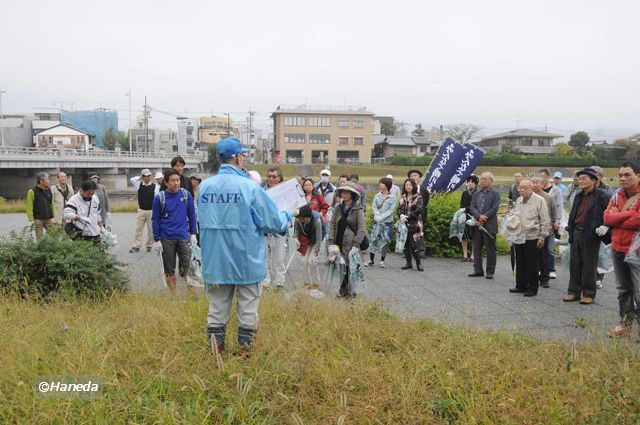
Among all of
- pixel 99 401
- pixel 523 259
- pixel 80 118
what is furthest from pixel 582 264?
pixel 80 118

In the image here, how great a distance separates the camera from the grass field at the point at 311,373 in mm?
3176

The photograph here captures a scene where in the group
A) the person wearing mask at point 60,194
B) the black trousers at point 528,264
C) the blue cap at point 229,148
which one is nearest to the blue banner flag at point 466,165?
the black trousers at point 528,264

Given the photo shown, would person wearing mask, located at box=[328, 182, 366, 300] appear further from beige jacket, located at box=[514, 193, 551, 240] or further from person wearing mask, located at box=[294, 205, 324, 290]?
beige jacket, located at box=[514, 193, 551, 240]

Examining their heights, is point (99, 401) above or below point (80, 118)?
below

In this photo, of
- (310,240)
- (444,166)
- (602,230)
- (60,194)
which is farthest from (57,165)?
(602,230)

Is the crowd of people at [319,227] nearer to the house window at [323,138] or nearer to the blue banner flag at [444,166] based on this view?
the blue banner flag at [444,166]

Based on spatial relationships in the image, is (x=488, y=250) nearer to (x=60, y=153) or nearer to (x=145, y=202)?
(x=145, y=202)

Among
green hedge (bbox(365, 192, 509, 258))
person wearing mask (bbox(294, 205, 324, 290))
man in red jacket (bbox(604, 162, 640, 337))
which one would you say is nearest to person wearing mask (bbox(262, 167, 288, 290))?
person wearing mask (bbox(294, 205, 324, 290))

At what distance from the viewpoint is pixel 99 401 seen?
3.20 meters

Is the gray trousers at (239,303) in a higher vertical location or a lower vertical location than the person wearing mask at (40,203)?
lower

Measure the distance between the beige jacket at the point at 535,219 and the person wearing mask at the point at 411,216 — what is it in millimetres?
2115

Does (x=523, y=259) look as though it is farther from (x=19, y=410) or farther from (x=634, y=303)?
(x=19, y=410)

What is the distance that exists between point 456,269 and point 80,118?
90894 millimetres

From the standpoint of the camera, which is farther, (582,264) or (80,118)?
(80,118)
